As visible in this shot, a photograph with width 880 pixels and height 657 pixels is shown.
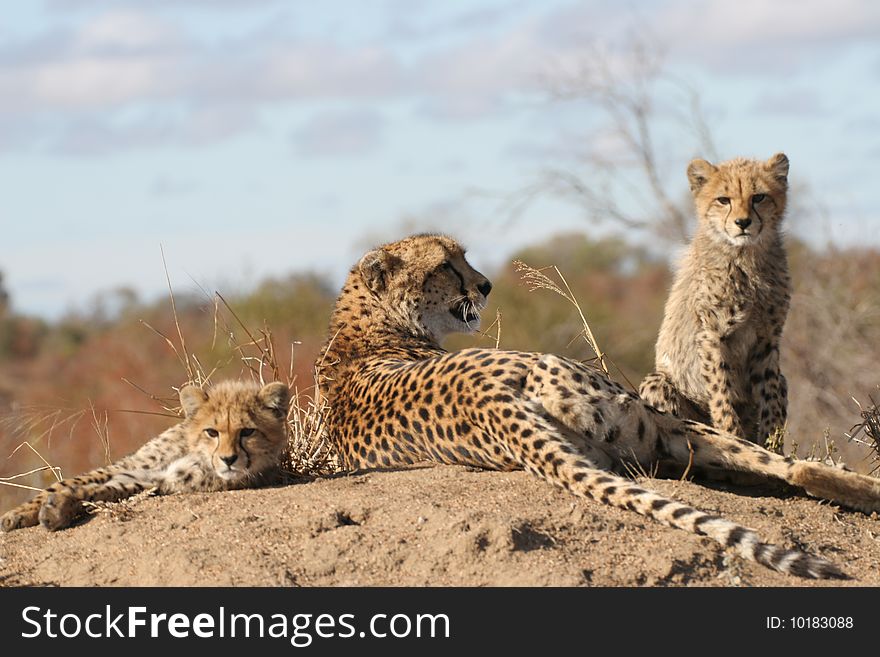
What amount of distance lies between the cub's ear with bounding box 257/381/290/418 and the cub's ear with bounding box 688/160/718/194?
273 centimetres

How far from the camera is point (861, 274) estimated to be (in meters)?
15.4

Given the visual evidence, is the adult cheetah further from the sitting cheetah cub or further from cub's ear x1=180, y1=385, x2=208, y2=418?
cub's ear x1=180, y1=385, x2=208, y2=418

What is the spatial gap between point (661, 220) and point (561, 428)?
32.2ft

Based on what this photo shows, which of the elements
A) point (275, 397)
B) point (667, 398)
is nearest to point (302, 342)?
point (667, 398)

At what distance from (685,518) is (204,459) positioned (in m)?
1.75

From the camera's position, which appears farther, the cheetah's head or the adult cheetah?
the cheetah's head

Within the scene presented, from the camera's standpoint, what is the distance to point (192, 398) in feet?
16.0

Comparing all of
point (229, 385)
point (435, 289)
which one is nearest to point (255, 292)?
point (435, 289)

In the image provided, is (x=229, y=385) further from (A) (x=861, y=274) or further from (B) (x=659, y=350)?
(A) (x=861, y=274)

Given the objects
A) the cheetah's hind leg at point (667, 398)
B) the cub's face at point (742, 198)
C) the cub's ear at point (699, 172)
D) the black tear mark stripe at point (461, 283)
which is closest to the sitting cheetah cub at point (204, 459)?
the black tear mark stripe at point (461, 283)

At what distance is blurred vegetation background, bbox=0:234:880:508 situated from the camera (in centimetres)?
978

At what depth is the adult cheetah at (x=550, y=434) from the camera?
15.0 feet

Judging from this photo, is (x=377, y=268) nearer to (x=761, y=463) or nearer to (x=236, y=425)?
(x=236, y=425)

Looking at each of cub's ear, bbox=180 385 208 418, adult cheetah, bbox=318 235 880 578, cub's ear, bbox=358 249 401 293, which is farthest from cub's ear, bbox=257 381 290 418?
cub's ear, bbox=358 249 401 293
